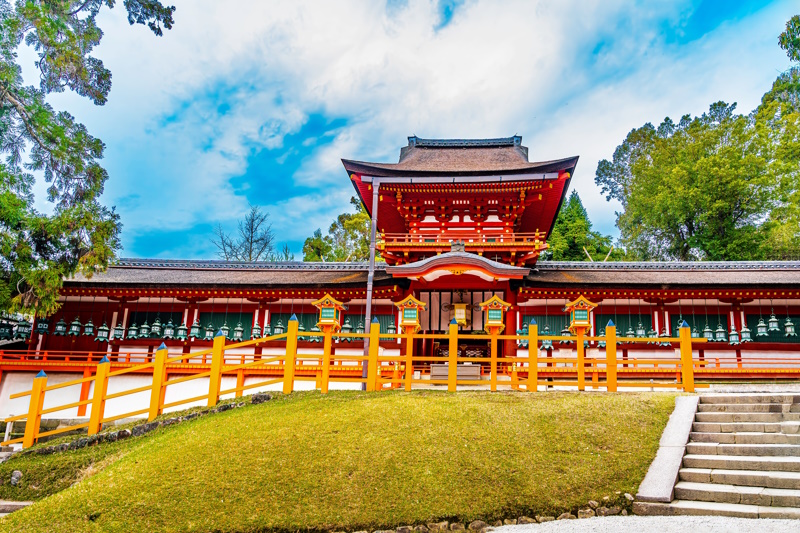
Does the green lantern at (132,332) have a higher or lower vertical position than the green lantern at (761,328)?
lower

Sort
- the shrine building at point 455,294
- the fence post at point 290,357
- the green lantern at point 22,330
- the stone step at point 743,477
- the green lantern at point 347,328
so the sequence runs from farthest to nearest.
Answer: the green lantern at point 22,330 → the green lantern at point 347,328 → the shrine building at point 455,294 → the fence post at point 290,357 → the stone step at point 743,477

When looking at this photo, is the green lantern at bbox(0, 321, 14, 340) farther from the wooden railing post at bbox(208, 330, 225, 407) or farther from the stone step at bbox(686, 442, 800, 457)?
the stone step at bbox(686, 442, 800, 457)

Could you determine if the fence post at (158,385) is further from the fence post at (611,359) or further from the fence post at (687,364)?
the fence post at (687,364)

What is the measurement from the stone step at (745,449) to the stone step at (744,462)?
0.26ft

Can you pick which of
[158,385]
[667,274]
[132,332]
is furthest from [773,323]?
[132,332]

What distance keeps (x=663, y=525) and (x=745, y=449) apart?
2.79 metres

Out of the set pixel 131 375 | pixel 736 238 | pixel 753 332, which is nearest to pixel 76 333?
pixel 131 375

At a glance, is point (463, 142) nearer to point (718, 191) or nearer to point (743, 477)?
point (718, 191)

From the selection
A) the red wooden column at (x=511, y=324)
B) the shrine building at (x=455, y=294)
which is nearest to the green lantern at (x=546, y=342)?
the shrine building at (x=455, y=294)

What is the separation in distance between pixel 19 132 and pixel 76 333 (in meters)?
7.04

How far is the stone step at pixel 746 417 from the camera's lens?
9.00 meters

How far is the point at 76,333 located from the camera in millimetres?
19484

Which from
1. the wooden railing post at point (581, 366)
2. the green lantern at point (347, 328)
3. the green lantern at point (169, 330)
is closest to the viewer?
the wooden railing post at point (581, 366)

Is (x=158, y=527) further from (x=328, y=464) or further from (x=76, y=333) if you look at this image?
(x=76, y=333)
